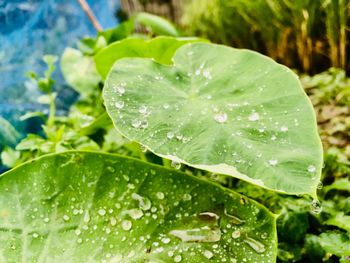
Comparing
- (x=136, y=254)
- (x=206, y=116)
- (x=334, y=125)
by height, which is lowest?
(x=334, y=125)

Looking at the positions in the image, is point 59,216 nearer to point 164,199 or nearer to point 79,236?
point 79,236

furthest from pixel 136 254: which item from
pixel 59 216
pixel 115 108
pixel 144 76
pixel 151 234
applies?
pixel 144 76

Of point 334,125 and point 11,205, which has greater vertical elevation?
point 11,205

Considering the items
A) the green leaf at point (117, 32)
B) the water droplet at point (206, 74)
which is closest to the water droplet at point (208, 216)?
the water droplet at point (206, 74)

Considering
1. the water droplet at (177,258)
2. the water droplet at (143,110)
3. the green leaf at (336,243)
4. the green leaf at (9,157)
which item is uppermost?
the water droplet at (143,110)

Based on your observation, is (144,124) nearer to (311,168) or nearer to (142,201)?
(142,201)

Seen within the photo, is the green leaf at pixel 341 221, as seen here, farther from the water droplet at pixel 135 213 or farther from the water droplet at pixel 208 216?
the water droplet at pixel 135 213
